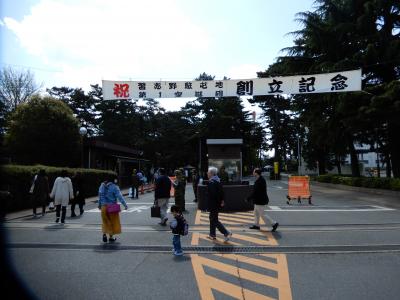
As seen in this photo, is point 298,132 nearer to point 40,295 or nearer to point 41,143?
point 41,143


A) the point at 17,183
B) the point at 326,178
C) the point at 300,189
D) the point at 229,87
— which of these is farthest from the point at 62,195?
the point at 326,178

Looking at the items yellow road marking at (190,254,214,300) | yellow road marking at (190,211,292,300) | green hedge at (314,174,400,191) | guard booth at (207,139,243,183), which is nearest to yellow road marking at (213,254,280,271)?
yellow road marking at (190,211,292,300)

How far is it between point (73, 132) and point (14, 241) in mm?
22046

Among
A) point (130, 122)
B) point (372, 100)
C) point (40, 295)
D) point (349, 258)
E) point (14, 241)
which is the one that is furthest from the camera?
point (130, 122)

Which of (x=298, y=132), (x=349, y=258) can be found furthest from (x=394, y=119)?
(x=298, y=132)

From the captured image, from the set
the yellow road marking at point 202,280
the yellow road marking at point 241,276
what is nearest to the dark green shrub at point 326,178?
the yellow road marking at point 241,276

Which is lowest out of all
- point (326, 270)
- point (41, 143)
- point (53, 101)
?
point (326, 270)

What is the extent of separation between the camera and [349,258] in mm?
8789

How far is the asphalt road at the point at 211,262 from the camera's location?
259 inches

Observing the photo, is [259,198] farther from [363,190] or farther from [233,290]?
[363,190]

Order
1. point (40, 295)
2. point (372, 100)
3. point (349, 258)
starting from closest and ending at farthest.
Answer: point (40, 295) < point (349, 258) < point (372, 100)

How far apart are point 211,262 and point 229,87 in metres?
12.1

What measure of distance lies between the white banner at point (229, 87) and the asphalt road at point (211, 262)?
23.1 ft

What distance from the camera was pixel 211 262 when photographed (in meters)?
8.50
